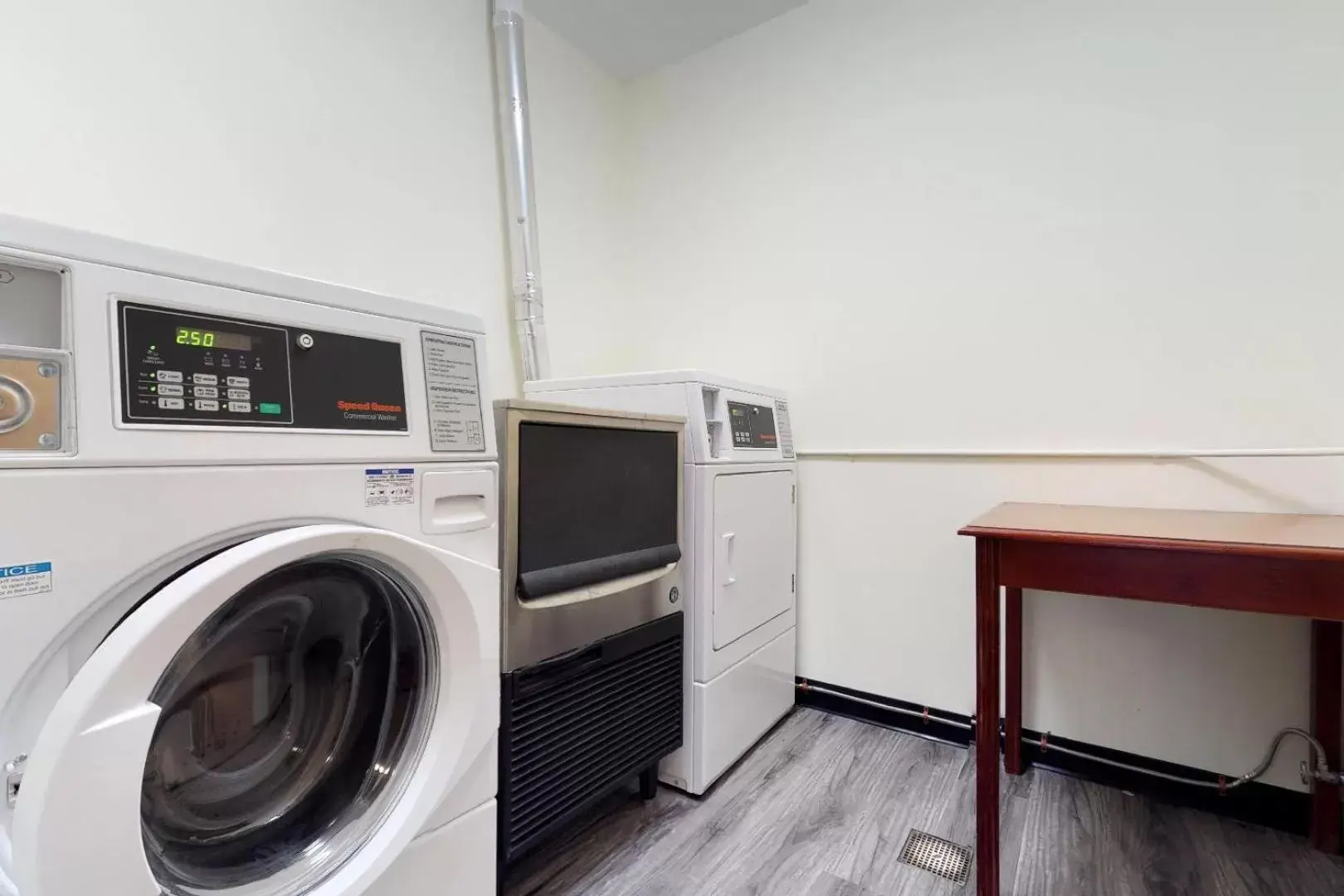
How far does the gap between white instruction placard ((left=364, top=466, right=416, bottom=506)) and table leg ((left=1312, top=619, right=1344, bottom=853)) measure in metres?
1.88

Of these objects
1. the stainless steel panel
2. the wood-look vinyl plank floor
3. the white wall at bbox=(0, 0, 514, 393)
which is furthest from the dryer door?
the white wall at bbox=(0, 0, 514, 393)

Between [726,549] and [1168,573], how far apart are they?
904 mm

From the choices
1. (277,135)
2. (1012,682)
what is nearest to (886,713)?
(1012,682)

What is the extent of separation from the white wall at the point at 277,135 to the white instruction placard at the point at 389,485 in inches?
36.3

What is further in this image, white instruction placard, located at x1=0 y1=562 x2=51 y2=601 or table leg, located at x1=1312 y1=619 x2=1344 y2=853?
table leg, located at x1=1312 y1=619 x2=1344 y2=853

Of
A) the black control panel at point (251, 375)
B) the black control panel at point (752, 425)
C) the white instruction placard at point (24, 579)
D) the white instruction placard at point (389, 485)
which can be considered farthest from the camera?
the black control panel at point (752, 425)

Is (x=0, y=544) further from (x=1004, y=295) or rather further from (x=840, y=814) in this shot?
(x=1004, y=295)

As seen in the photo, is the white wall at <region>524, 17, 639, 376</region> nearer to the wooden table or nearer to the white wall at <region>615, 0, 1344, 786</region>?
the white wall at <region>615, 0, 1344, 786</region>

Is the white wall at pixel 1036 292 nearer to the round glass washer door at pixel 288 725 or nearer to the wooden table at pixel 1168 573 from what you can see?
the wooden table at pixel 1168 573

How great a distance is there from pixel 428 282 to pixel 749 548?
1207mm

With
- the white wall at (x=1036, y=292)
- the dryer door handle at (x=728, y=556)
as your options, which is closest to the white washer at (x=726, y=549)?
the dryer door handle at (x=728, y=556)

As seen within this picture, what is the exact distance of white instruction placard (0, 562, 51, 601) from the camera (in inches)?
21.8

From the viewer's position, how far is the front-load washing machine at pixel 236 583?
0.57m

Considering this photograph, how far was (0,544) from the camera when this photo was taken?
553mm
